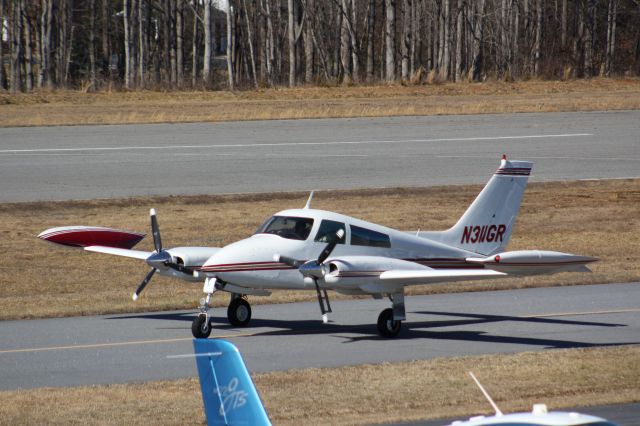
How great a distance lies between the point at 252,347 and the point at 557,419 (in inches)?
420

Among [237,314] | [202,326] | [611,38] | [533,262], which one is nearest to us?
[533,262]

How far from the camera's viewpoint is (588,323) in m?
18.1

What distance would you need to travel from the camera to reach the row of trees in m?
66.4

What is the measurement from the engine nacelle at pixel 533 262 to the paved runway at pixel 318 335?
1.11 m

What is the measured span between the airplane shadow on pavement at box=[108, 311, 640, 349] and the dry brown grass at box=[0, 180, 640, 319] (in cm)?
203

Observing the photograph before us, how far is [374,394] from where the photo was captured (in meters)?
13.2

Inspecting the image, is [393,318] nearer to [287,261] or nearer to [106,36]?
[287,261]

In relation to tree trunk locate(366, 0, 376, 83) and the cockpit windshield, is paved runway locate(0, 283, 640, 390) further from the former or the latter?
tree trunk locate(366, 0, 376, 83)

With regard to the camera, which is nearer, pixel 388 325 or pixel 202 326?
pixel 202 326

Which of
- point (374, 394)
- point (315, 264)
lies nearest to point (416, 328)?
point (315, 264)

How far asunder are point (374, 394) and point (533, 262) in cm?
411

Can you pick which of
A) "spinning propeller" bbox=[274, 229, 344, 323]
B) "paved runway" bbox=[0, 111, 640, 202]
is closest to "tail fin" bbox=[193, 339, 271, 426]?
"spinning propeller" bbox=[274, 229, 344, 323]

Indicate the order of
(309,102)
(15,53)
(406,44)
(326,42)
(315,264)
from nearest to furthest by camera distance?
1. (315,264)
2. (309,102)
3. (15,53)
4. (406,44)
5. (326,42)

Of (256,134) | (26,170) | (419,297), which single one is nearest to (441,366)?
(419,297)
